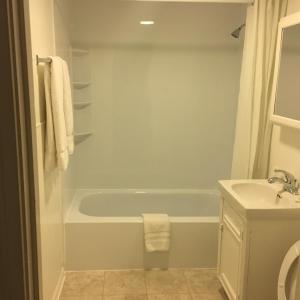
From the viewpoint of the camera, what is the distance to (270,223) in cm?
196

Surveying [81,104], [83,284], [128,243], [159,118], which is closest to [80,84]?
[81,104]

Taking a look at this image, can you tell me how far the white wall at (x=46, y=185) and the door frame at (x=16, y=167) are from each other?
36.8 inches

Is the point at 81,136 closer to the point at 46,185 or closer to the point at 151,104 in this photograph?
the point at 151,104

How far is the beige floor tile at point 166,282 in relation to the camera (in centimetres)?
256

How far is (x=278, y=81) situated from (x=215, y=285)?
157cm

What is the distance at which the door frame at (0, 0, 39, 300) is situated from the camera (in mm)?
738

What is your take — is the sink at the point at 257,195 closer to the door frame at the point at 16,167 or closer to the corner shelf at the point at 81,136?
the door frame at the point at 16,167

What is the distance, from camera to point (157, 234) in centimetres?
275

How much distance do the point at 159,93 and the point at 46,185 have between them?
1727 mm

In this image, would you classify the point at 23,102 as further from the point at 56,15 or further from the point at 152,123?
the point at 152,123

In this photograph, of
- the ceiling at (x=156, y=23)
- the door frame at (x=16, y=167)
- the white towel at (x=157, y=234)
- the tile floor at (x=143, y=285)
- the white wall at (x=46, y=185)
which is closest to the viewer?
the door frame at (x=16, y=167)

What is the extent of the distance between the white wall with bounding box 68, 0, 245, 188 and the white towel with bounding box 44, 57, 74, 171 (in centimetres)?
128

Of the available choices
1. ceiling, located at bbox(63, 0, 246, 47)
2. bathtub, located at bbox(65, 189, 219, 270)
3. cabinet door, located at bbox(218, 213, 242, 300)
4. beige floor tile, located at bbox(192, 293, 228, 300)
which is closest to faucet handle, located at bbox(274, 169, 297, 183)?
cabinet door, located at bbox(218, 213, 242, 300)

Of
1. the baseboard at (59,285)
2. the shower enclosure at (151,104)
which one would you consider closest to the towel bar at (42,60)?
the shower enclosure at (151,104)
